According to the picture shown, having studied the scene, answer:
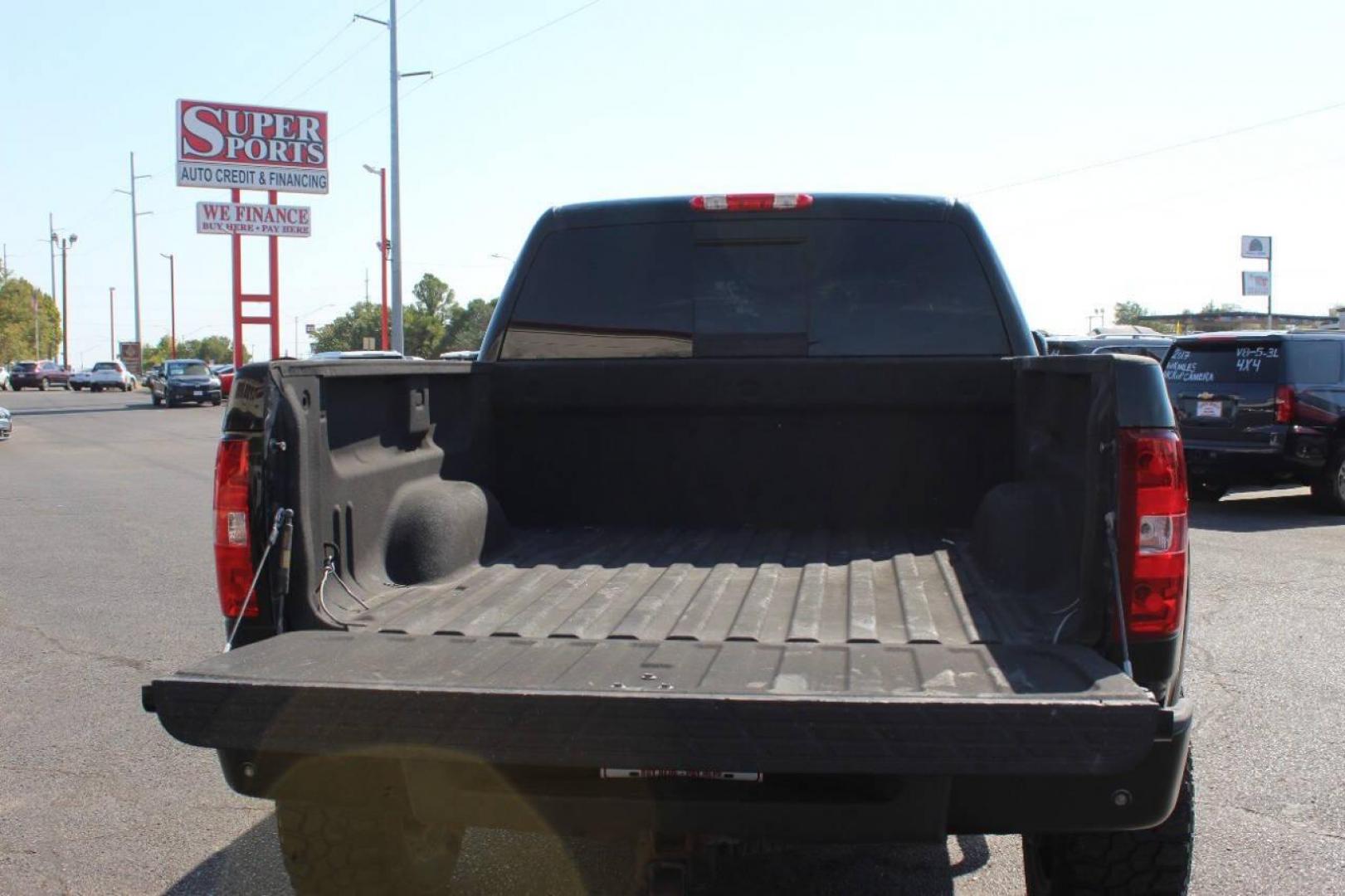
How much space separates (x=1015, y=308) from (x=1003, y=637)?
1.75 m

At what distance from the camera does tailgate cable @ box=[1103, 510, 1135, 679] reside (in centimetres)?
287

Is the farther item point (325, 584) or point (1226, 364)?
point (1226, 364)

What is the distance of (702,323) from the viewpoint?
4.79m

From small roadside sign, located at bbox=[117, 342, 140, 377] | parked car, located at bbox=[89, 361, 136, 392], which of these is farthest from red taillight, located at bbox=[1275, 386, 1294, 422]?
small roadside sign, located at bbox=[117, 342, 140, 377]

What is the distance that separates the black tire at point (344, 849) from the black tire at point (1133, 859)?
5.50ft

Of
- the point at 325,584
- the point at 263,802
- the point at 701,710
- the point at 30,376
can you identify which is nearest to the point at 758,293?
the point at 325,584

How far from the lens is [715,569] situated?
13.3 feet

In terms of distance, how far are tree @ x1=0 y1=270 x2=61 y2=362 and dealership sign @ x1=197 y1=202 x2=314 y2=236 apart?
2248 inches

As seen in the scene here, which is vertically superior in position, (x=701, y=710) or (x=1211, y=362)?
(x=1211, y=362)

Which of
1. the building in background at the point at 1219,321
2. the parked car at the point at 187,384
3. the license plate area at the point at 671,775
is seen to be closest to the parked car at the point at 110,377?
the parked car at the point at 187,384

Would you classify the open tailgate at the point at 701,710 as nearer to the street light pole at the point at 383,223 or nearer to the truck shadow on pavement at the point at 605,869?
the truck shadow on pavement at the point at 605,869

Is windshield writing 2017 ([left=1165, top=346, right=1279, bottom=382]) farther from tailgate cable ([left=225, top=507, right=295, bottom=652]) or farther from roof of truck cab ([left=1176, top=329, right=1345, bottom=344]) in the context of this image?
tailgate cable ([left=225, top=507, right=295, bottom=652])

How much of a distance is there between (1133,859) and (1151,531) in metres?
0.86

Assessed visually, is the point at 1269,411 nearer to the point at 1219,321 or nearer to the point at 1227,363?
the point at 1227,363
